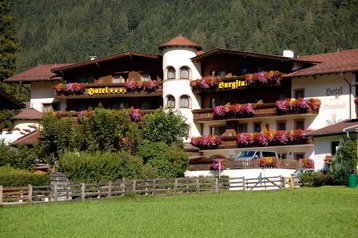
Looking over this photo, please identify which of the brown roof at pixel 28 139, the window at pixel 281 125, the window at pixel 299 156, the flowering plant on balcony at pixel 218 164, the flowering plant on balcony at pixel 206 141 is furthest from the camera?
the brown roof at pixel 28 139

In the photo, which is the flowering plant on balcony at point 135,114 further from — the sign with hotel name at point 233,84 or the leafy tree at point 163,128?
the sign with hotel name at point 233,84

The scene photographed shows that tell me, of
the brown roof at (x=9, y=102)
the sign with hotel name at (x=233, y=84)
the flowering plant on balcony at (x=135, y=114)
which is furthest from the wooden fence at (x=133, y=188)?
the flowering plant on balcony at (x=135, y=114)

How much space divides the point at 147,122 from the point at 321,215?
95.2ft

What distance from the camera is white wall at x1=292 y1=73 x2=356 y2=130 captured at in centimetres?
5659

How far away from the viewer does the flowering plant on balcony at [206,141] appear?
61.3 metres

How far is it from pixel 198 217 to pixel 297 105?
2793cm

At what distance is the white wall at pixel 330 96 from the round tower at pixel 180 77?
31.1 feet

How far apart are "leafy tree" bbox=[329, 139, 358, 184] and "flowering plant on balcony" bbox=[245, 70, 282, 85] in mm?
13211

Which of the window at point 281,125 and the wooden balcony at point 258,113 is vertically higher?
the wooden balcony at point 258,113

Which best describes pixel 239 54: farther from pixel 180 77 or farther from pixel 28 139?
pixel 28 139

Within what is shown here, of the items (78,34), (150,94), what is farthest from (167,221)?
(78,34)

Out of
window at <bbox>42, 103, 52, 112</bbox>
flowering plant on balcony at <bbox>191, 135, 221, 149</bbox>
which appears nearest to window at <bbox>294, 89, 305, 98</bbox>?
flowering plant on balcony at <bbox>191, 135, 221, 149</bbox>

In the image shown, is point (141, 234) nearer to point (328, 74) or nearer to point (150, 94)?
point (328, 74)

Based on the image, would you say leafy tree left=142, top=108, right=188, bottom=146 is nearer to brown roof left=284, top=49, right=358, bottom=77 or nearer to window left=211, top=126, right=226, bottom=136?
window left=211, top=126, right=226, bottom=136
